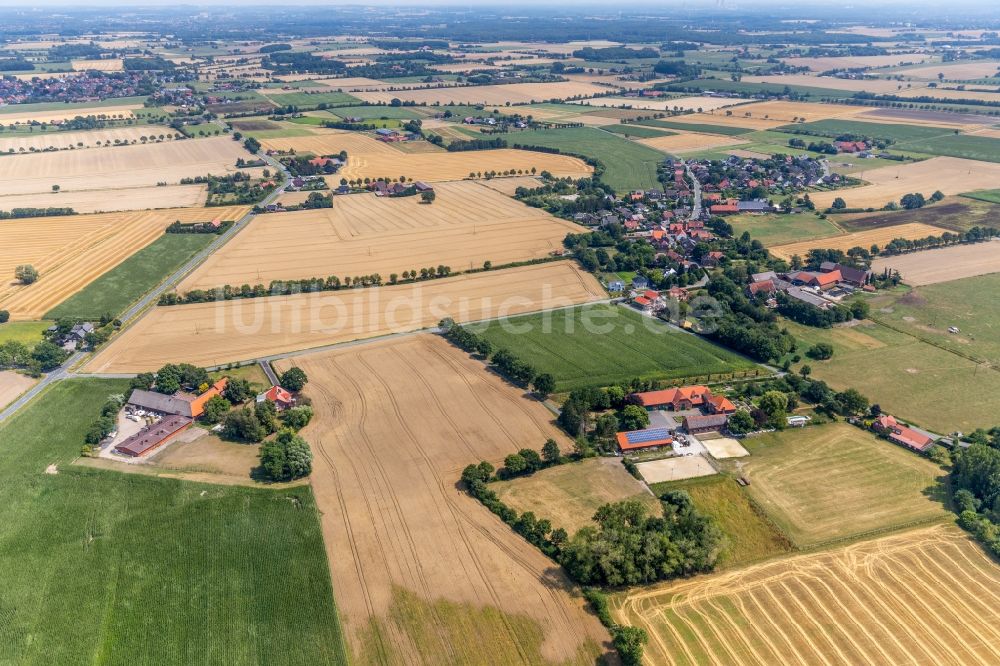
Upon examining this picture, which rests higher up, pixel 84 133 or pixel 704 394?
pixel 84 133

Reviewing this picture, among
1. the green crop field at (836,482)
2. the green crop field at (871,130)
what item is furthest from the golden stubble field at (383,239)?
the green crop field at (871,130)

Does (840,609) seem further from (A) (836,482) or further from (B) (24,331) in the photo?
(B) (24,331)

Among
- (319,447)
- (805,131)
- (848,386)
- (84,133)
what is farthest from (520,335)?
(84,133)

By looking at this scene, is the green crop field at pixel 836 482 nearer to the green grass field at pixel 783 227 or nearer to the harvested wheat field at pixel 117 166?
the green grass field at pixel 783 227

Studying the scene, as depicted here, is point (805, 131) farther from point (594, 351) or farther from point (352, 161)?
point (594, 351)

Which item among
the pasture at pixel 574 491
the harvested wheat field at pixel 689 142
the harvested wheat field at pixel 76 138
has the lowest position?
the pasture at pixel 574 491

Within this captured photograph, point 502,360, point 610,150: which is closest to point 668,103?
point 610,150

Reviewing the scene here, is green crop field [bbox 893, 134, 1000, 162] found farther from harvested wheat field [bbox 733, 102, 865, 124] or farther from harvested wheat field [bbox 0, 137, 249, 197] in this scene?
harvested wheat field [bbox 0, 137, 249, 197]

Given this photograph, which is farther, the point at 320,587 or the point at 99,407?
the point at 99,407
